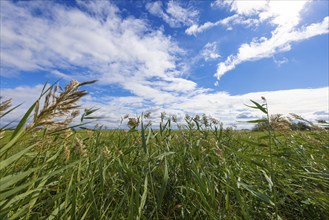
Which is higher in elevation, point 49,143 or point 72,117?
point 72,117

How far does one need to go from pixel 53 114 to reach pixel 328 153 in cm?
373

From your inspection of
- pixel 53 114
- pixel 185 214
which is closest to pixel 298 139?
pixel 185 214

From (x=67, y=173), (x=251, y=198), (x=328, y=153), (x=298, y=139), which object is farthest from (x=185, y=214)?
(x=298, y=139)

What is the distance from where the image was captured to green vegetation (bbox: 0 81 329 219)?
55.1 inches

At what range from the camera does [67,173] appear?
2.47 meters

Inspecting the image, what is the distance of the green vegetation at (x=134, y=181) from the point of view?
140cm

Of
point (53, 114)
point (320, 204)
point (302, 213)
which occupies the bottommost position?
point (302, 213)

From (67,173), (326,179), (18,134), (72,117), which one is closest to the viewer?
(18,134)

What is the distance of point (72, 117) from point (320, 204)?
2.30 meters

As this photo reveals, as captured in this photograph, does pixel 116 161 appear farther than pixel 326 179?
Yes

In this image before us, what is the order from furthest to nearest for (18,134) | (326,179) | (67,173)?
(326,179)
(67,173)
(18,134)

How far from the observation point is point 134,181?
9.17 ft

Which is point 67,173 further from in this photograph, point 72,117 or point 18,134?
point 18,134

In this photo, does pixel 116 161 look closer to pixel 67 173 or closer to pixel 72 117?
pixel 67 173
